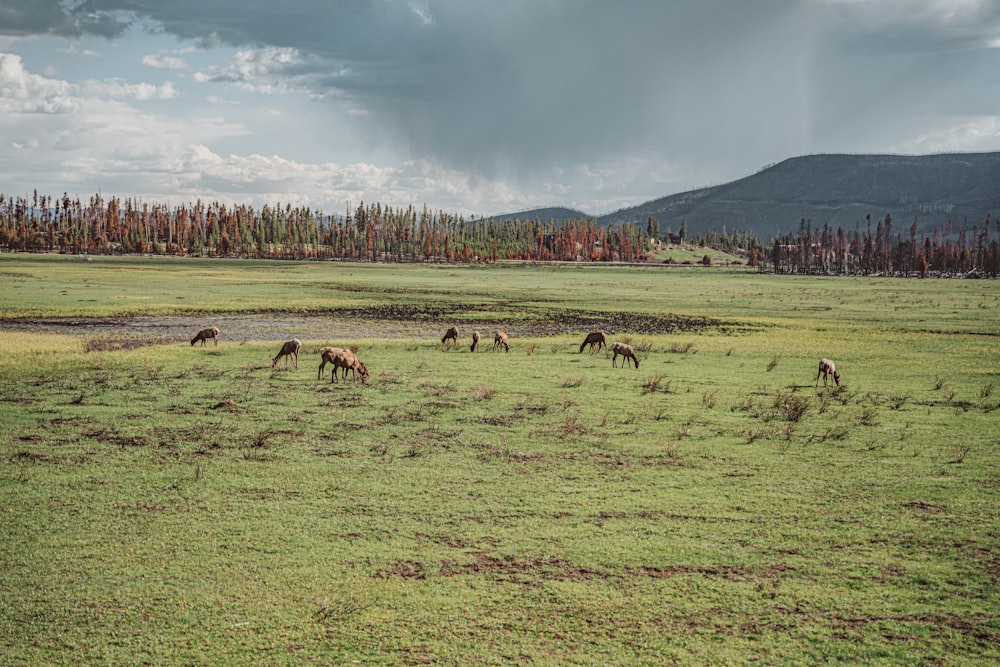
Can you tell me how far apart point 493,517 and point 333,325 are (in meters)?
37.6

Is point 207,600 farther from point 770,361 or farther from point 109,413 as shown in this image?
point 770,361

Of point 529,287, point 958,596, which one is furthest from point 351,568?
point 529,287

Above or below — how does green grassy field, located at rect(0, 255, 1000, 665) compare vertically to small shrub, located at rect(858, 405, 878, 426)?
below

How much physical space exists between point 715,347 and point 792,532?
28484 millimetres

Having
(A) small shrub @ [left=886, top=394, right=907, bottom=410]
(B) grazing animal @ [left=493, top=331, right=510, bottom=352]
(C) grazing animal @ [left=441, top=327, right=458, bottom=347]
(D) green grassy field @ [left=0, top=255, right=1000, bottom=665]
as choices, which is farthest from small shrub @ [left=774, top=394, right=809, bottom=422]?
(C) grazing animal @ [left=441, top=327, right=458, bottom=347]

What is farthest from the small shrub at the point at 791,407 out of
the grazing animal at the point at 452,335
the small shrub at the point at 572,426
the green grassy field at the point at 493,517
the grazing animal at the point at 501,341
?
the grazing animal at the point at 452,335

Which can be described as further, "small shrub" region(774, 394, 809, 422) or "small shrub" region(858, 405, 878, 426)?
"small shrub" region(774, 394, 809, 422)

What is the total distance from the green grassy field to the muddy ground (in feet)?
40.3

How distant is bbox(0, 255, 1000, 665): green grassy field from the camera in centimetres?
964

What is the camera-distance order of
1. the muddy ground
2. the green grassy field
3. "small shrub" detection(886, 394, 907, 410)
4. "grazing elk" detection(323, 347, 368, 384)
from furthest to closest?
the muddy ground → "grazing elk" detection(323, 347, 368, 384) → "small shrub" detection(886, 394, 907, 410) → the green grassy field

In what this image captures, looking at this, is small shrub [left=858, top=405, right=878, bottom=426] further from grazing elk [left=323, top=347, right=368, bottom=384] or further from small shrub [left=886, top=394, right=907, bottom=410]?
grazing elk [left=323, top=347, right=368, bottom=384]

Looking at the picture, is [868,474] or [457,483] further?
[868,474]

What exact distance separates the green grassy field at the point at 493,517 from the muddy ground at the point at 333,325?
12.3 meters

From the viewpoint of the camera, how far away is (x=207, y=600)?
10.4 metres
